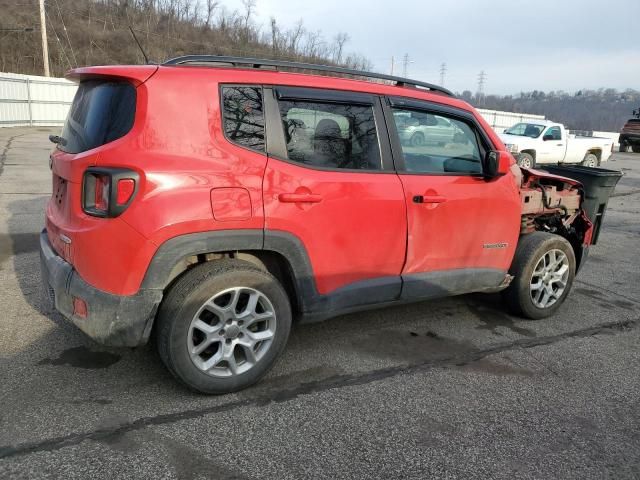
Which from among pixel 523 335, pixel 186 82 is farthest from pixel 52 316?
pixel 523 335

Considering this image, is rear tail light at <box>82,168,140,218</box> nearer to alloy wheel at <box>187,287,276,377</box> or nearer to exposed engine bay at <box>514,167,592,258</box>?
alloy wheel at <box>187,287,276,377</box>

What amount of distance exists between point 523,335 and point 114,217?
10.6 feet

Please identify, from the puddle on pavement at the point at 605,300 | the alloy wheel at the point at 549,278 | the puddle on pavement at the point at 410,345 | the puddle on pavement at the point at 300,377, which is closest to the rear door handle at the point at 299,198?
the puddle on pavement at the point at 300,377

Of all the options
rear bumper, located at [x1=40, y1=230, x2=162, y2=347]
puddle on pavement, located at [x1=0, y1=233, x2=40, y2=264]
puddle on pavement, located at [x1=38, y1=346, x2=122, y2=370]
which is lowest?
puddle on pavement, located at [x1=0, y1=233, x2=40, y2=264]

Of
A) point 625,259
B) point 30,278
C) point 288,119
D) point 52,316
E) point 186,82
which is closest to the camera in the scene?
point 186,82

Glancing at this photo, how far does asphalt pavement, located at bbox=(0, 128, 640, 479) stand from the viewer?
2498 mm

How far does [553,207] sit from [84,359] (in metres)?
4.01

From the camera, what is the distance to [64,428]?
265 cm

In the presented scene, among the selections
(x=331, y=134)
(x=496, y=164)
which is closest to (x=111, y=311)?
(x=331, y=134)

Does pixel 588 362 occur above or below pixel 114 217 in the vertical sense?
below

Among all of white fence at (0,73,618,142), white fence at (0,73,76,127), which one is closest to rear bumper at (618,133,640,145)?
white fence at (0,73,618,142)

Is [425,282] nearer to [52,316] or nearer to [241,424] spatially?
[241,424]

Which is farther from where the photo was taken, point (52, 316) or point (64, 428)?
point (52, 316)

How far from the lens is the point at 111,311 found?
2736 mm
